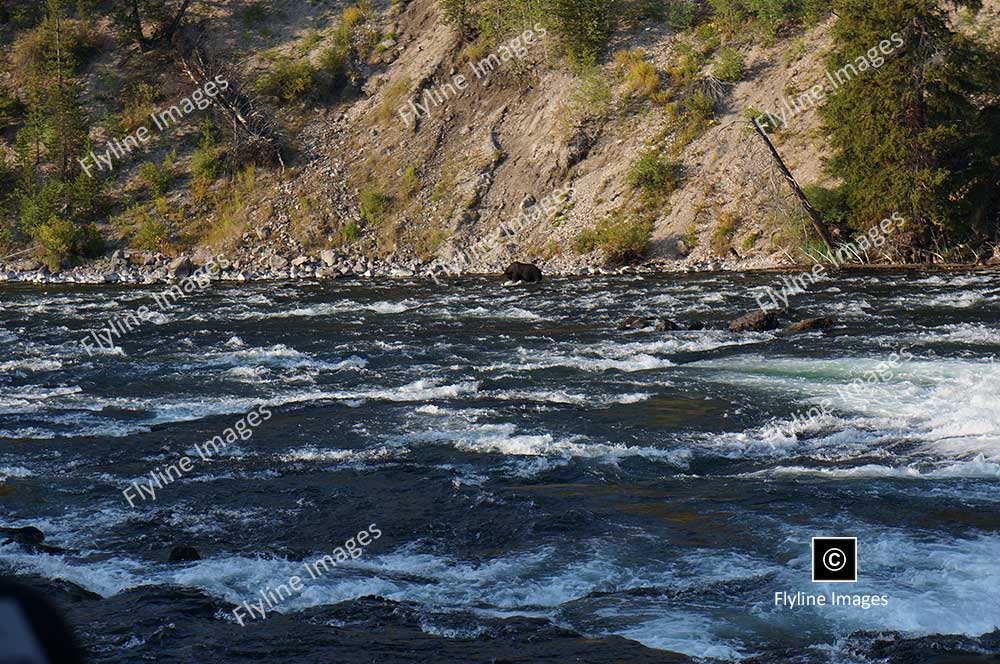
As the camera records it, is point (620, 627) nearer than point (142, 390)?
Yes

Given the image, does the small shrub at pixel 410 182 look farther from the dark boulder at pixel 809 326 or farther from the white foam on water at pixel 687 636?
the white foam on water at pixel 687 636

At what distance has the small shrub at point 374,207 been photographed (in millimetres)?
40625

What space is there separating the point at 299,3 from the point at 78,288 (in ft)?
77.4

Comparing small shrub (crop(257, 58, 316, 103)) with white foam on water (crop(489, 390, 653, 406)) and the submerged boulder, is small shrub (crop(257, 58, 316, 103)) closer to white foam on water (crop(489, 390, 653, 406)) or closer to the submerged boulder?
the submerged boulder

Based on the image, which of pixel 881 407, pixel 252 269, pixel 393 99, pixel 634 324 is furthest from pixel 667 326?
pixel 393 99

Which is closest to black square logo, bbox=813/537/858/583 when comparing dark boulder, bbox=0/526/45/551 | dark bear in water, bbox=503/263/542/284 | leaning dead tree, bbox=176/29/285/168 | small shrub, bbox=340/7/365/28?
dark boulder, bbox=0/526/45/551

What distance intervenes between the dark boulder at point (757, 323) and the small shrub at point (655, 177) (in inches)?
629

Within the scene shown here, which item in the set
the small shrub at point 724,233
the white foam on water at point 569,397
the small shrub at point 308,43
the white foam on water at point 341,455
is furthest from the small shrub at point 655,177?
the white foam on water at point 341,455

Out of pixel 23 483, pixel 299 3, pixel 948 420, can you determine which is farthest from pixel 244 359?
pixel 299 3

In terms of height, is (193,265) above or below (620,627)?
below

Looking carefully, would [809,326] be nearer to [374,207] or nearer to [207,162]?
[374,207]

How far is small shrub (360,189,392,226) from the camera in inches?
1599

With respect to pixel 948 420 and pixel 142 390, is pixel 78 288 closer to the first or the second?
pixel 142 390

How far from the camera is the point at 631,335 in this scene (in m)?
21.3
